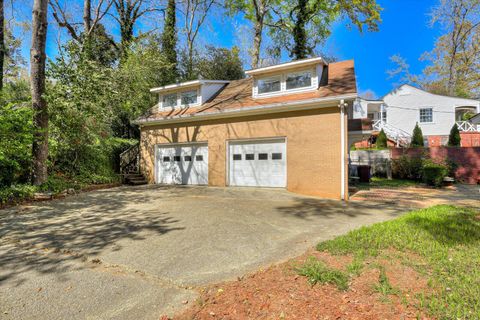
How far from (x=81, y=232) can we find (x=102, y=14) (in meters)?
18.0

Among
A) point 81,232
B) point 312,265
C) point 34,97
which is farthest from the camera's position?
point 34,97

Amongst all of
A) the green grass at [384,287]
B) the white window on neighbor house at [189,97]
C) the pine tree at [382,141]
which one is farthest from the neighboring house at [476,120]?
the green grass at [384,287]

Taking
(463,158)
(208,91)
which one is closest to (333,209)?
(208,91)

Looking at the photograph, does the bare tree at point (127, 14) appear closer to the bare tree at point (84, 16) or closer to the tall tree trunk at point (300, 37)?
the bare tree at point (84, 16)

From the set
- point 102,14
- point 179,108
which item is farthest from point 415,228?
point 102,14

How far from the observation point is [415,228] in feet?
17.5

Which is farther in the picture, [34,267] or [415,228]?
[415,228]

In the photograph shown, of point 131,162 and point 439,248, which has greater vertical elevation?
point 131,162

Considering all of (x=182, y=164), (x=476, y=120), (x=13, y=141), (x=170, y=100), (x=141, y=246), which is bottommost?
(x=141, y=246)

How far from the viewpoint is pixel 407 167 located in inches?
614

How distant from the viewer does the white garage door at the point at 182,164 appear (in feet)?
41.8

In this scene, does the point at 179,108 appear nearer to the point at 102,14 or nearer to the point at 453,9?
the point at 102,14

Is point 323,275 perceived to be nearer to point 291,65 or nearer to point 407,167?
point 291,65

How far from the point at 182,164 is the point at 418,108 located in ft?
74.5
